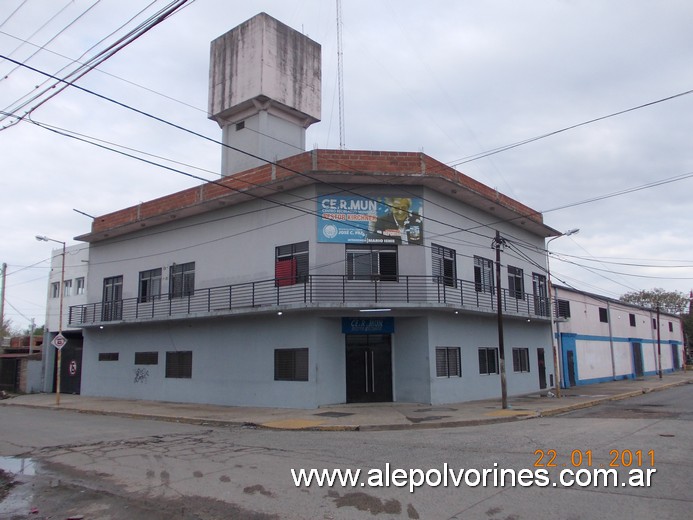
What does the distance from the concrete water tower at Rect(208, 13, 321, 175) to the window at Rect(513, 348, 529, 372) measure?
15558mm

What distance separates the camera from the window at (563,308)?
110ft

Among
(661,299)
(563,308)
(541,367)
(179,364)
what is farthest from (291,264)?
(661,299)

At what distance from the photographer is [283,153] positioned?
28453mm

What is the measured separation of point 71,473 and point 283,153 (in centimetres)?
2098

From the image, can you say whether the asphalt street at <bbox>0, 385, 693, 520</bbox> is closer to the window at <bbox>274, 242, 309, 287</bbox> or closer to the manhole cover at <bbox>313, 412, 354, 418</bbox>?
the manhole cover at <bbox>313, 412, 354, 418</bbox>

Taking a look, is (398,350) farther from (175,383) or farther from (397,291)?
(175,383)

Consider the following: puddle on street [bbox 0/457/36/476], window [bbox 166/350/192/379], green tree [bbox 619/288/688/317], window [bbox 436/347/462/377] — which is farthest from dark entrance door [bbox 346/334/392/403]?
green tree [bbox 619/288/688/317]

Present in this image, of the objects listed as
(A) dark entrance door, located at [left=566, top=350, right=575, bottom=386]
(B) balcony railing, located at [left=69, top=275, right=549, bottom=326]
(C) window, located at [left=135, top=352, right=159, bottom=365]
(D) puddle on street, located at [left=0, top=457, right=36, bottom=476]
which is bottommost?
(D) puddle on street, located at [left=0, top=457, right=36, bottom=476]

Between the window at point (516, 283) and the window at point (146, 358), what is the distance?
59.6ft

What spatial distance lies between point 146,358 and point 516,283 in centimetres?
1959

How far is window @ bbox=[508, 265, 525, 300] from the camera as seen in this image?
93.6 feet

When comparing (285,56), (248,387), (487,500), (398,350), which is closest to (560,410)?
(398,350)

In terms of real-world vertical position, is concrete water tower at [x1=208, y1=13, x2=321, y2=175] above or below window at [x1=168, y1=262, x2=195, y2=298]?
above

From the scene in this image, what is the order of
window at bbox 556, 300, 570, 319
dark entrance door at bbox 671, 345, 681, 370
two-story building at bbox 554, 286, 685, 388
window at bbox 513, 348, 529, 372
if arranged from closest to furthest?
window at bbox 513, 348, 529, 372 → window at bbox 556, 300, 570, 319 → two-story building at bbox 554, 286, 685, 388 → dark entrance door at bbox 671, 345, 681, 370
